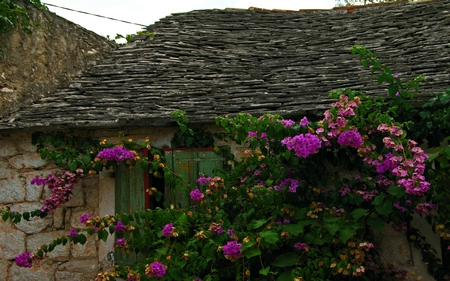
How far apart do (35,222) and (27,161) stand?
0.71 m

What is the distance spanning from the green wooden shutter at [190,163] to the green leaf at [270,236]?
1.31 metres

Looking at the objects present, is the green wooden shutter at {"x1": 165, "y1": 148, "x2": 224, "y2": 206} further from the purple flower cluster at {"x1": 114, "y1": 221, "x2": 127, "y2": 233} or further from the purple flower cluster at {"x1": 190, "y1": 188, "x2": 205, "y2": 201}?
the purple flower cluster at {"x1": 114, "y1": 221, "x2": 127, "y2": 233}

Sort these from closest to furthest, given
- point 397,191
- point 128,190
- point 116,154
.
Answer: point 397,191 → point 116,154 → point 128,190

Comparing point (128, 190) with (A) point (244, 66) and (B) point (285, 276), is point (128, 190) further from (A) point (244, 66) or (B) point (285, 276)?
(A) point (244, 66)

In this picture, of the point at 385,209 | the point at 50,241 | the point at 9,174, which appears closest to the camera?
the point at 385,209

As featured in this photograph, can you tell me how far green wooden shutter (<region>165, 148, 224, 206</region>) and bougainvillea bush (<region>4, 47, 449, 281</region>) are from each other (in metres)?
0.17

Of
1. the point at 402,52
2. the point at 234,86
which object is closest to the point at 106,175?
the point at 234,86

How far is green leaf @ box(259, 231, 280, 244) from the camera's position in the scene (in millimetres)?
4396

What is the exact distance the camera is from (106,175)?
19.2ft

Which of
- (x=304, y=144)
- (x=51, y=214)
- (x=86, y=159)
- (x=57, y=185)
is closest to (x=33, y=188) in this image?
(x=51, y=214)

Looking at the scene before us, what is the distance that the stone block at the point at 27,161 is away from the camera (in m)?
5.94

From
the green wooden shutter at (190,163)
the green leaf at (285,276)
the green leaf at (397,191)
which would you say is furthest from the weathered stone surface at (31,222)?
the green leaf at (397,191)

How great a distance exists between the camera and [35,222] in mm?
5926

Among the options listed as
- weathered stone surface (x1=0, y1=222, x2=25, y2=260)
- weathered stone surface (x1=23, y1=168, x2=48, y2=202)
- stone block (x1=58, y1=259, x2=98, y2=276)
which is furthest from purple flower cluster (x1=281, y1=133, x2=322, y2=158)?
weathered stone surface (x1=0, y1=222, x2=25, y2=260)
